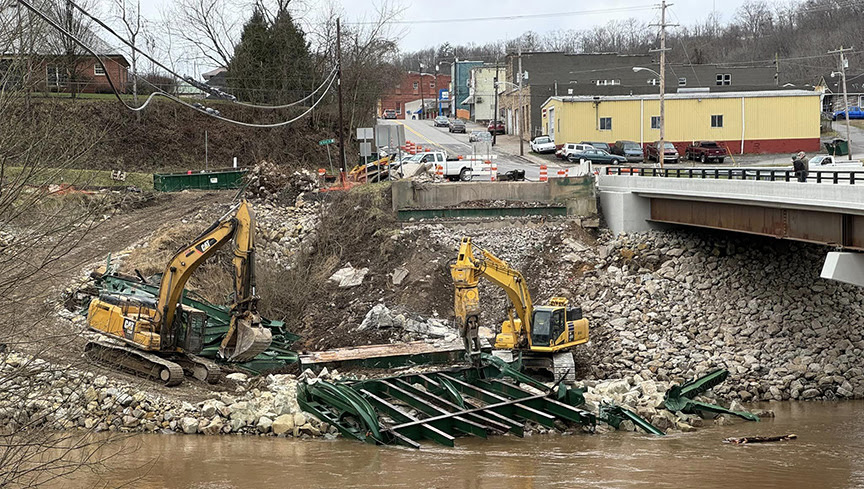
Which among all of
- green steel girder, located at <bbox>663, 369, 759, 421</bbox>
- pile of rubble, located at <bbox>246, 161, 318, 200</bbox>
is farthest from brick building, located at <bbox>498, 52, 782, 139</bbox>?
green steel girder, located at <bbox>663, 369, 759, 421</bbox>

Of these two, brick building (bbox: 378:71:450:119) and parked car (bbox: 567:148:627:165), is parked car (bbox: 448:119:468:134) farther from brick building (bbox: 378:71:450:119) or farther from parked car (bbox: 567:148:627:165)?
brick building (bbox: 378:71:450:119)

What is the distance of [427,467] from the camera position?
18.8 metres

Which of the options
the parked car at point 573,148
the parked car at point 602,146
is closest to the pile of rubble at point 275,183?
the parked car at point 573,148

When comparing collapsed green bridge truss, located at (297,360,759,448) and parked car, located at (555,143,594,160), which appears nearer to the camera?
collapsed green bridge truss, located at (297,360,759,448)

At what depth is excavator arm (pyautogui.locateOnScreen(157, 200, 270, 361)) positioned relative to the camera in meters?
22.7

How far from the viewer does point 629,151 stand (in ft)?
190

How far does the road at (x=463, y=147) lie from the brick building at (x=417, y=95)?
35.5 m

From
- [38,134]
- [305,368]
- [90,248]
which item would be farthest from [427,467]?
[90,248]

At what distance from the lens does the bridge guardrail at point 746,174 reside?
24531 mm

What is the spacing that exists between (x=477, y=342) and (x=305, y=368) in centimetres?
466

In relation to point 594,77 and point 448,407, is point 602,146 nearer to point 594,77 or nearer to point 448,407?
point 594,77

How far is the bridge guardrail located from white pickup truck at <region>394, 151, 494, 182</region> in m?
7.63

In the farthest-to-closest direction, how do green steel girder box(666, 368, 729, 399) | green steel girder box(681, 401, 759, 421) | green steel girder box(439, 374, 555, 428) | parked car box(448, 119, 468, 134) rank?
parked car box(448, 119, 468, 134) < green steel girder box(666, 368, 729, 399) < green steel girder box(681, 401, 759, 421) < green steel girder box(439, 374, 555, 428)

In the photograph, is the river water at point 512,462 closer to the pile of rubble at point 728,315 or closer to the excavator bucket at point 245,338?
the excavator bucket at point 245,338
